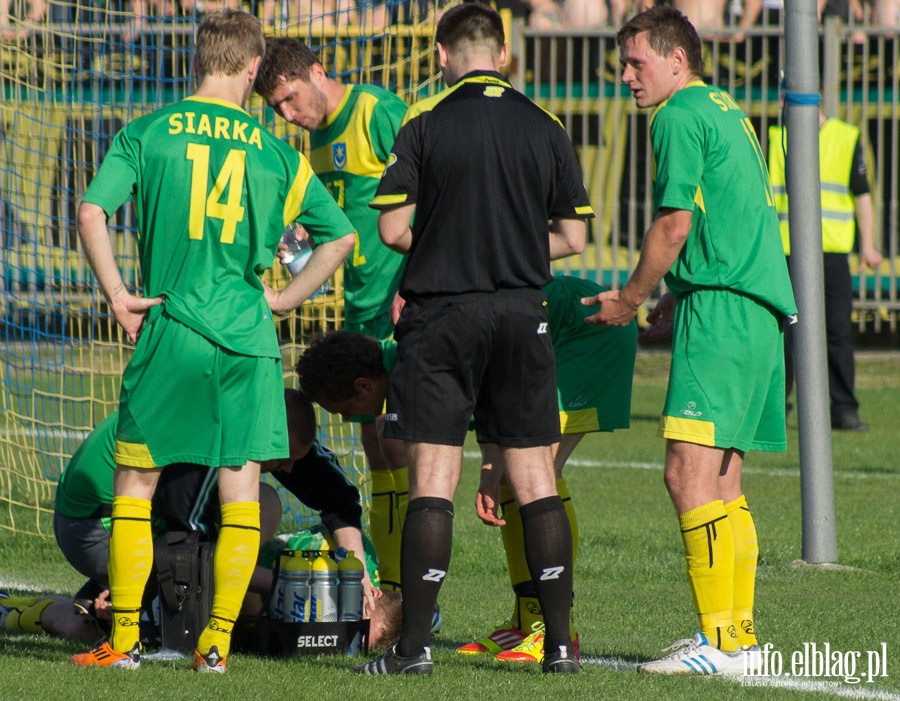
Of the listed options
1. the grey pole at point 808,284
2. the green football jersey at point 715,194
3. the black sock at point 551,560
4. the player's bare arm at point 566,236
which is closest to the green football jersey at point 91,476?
the black sock at point 551,560

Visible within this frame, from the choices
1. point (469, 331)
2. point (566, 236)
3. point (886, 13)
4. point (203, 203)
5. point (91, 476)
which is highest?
point (886, 13)

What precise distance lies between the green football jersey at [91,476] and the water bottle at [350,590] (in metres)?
0.91

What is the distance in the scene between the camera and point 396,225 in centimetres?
444

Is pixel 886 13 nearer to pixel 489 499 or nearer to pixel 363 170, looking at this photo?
pixel 363 170

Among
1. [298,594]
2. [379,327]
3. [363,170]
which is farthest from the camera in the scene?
[379,327]

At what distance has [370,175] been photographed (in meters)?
5.88

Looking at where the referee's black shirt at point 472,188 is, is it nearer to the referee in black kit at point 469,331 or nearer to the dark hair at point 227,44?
the referee in black kit at point 469,331

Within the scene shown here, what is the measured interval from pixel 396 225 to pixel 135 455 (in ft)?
3.54

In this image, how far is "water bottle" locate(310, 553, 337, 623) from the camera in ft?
15.7

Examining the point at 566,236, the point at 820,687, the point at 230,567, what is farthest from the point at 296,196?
the point at 820,687

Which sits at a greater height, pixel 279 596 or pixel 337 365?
pixel 337 365

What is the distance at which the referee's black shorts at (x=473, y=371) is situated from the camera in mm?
4371

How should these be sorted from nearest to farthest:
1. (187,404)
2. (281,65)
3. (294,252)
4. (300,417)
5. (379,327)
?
(187,404), (300,417), (281,65), (379,327), (294,252)

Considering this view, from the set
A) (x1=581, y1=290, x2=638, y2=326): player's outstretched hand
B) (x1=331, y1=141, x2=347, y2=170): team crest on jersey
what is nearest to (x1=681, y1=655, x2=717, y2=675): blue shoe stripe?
(x1=581, y1=290, x2=638, y2=326): player's outstretched hand
